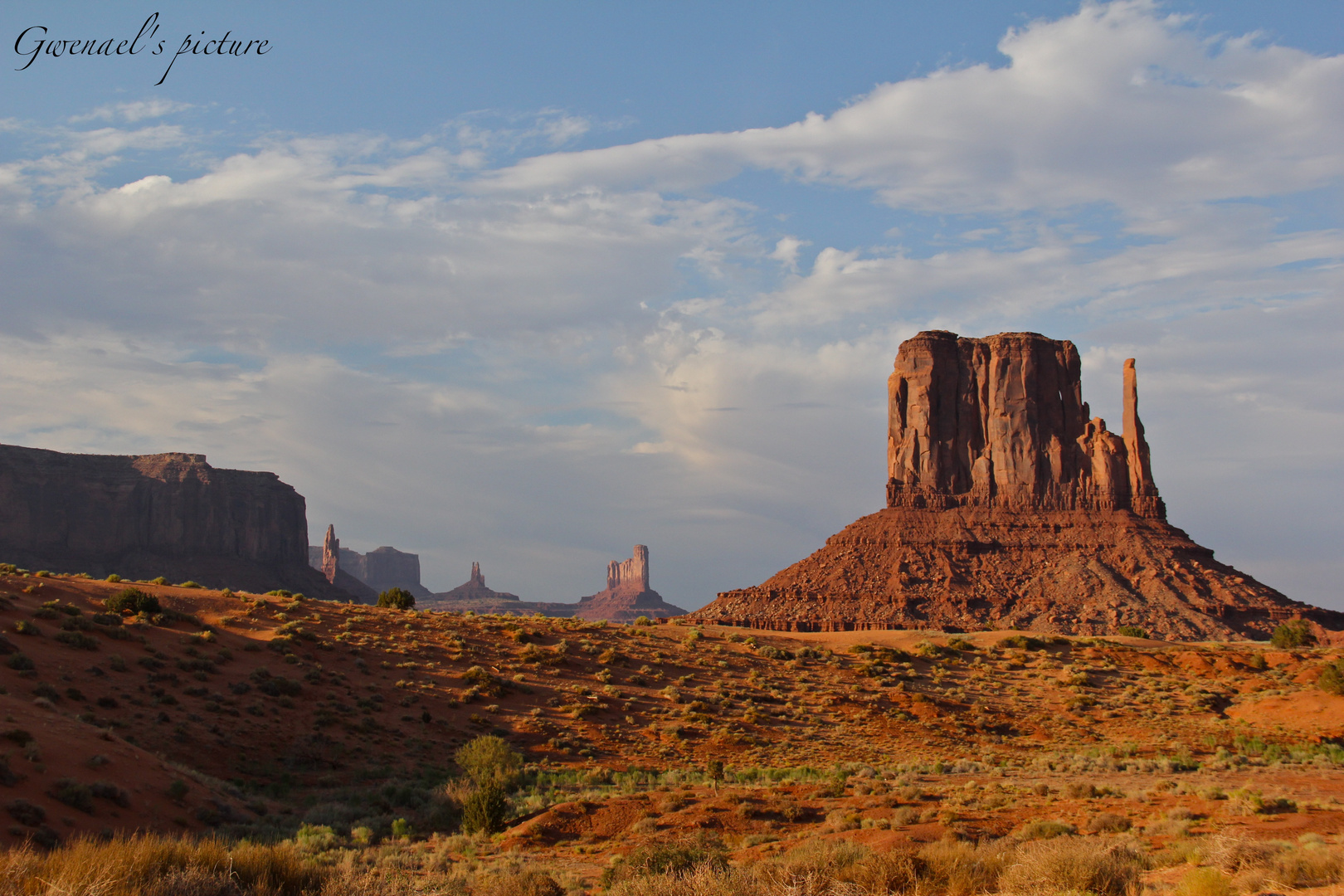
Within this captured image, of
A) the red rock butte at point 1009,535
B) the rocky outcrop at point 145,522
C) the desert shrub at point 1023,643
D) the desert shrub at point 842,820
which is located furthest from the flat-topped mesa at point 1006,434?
the rocky outcrop at point 145,522

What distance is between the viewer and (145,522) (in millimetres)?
147625

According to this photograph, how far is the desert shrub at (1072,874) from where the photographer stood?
1152 cm

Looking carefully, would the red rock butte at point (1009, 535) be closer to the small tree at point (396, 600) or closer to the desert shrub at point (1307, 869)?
the small tree at point (396, 600)

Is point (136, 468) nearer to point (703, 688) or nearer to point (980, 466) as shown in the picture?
point (980, 466)

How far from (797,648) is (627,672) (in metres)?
13.7

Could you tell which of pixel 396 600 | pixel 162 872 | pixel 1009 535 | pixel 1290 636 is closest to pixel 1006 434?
pixel 1009 535

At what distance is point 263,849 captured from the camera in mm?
11578

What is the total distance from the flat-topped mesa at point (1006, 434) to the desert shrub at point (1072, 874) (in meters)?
95.6

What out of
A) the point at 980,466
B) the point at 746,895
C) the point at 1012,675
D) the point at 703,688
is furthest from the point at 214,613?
the point at 980,466

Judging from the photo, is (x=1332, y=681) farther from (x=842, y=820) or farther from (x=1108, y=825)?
(x=842, y=820)

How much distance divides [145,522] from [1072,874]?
541 ft

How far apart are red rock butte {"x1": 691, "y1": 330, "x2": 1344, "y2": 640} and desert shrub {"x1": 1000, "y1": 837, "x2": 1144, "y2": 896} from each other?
6835 centimetres

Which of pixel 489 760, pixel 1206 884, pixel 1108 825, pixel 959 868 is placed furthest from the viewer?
pixel 489 760

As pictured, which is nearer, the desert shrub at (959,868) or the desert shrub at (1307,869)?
the desert shrub at (1307,869)
